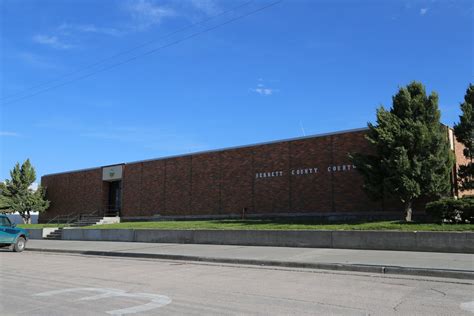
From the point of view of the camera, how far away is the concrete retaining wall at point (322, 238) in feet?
48.0

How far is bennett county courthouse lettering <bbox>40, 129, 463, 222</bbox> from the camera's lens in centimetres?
2511

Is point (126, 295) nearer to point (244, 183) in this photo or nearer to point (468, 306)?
point (468, 306)

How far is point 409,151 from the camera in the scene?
19859 millimetres

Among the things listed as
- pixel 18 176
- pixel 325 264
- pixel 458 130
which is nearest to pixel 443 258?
pixel 325 264

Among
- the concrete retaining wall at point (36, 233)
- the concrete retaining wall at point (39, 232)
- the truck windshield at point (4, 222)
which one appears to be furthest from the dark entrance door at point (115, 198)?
the truck windshield at point (4, 222)

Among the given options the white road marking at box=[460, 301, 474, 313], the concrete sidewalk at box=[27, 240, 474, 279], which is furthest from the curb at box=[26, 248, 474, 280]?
the white road marking at box=[460, 301, 474, 313]

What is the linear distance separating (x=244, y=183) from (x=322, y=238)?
13.2 metres

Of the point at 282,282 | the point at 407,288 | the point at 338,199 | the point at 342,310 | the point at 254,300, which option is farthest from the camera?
the point at 338,199

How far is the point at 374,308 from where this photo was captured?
7.32 m

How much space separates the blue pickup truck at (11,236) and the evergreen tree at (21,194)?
24.6 meters

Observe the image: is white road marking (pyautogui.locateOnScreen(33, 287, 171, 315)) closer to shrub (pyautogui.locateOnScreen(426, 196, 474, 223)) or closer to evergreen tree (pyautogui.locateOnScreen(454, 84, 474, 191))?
A: shrub (pyautogui.locateOnScreen(426, 196, 474, 223))

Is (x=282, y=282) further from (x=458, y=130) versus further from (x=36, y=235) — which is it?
(x=36, y=235)

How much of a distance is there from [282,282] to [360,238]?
23.1 ft

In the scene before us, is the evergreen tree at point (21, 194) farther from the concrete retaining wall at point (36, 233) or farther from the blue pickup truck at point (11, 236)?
the blue pickup truck at point (11, 236)
